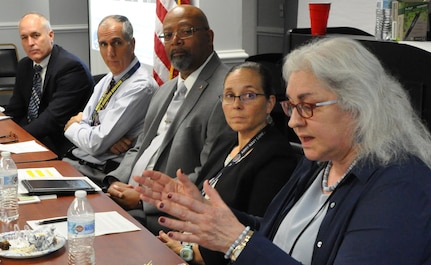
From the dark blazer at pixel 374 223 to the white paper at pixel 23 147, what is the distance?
2042mm

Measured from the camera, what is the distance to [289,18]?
672 centimetres

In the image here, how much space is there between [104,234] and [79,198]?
0.22 meters

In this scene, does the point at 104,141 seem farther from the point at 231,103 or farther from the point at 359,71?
the point at 359,71

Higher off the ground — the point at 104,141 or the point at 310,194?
the point at 310,194

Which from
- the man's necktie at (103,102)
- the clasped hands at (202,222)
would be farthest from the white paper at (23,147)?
the clasped hands at (202,222)

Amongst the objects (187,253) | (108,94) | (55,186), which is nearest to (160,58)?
(108,94)

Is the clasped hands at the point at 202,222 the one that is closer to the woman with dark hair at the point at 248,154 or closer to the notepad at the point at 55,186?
the woman with dark hair at the point at 248,154

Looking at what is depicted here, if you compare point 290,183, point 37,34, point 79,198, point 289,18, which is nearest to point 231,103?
point 290,183

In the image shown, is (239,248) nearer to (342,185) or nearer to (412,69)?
(342,185)

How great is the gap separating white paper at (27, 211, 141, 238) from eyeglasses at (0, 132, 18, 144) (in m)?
1.46

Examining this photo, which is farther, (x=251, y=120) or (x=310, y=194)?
(x=251, y=120)

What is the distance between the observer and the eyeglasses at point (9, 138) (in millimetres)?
3517

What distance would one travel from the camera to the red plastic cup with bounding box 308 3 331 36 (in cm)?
309

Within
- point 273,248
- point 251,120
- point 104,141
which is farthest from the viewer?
point 104,141
